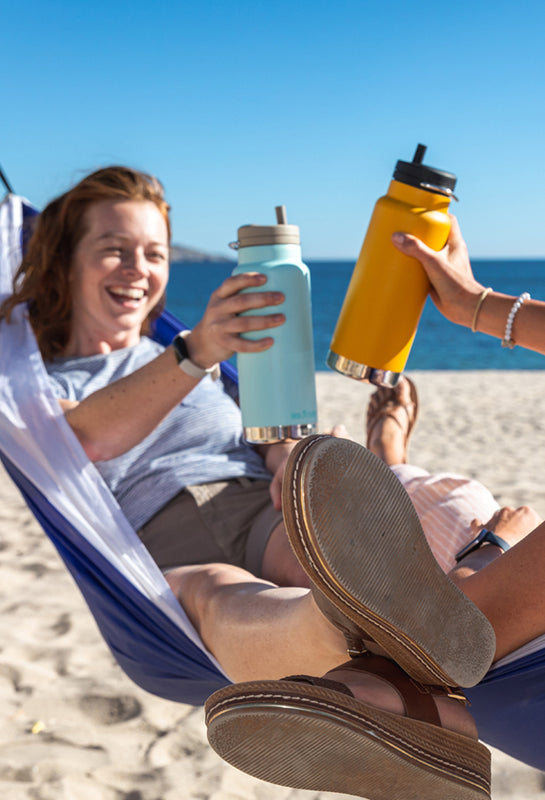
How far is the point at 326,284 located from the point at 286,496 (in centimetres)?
4900

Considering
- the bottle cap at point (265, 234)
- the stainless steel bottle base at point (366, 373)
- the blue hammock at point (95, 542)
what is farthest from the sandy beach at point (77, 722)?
the bottle cap at point (265, 234)

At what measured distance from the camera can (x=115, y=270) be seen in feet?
6.08

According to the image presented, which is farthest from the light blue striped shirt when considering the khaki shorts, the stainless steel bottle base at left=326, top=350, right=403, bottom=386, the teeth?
the stainless steel bottle base at left=326, top=350, right=403, bottom=386

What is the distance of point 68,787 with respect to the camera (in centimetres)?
161

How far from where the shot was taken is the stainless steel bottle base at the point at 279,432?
1259 millimetres

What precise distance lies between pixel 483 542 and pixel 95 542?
705mm

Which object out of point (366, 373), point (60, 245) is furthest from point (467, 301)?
point (60, 245)

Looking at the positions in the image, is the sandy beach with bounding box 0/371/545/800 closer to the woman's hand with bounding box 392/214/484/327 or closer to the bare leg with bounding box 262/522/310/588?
the bare leg with bounding box 262/522/310/588

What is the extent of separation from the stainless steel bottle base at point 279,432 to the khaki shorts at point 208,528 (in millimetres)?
377

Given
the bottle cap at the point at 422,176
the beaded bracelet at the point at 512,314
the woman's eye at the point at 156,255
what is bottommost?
the woman's eye at the point at 156,255

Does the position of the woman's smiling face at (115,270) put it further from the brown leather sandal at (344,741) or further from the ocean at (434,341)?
the ocean at (434,341)

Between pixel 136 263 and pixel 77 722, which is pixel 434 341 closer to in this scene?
pixel 136 263

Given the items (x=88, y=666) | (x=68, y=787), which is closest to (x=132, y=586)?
(x=68, y=787)

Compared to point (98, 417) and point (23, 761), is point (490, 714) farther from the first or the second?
point (23, 761)
